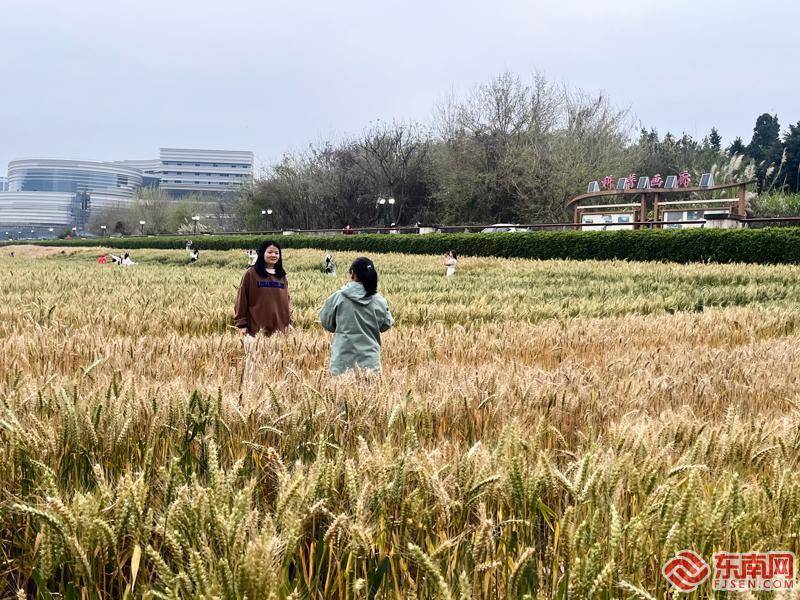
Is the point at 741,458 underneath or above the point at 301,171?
underneath

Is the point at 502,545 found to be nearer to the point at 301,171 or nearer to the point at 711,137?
the point at 301,171

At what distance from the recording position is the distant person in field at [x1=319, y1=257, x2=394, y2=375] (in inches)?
229

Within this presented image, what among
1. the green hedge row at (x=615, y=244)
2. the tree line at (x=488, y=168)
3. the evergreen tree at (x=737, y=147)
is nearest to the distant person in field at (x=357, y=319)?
the green hedge row at (x=615, y=244)

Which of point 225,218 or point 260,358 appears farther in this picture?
point 225,218

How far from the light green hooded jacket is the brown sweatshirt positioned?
1.69m

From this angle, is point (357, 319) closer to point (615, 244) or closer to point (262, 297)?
point (262, 297)

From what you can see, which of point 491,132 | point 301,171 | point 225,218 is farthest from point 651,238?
point 225,218

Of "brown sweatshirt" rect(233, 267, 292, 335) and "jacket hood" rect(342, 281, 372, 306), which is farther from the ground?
"jacket hood" rect(342, 281, 372, 306)

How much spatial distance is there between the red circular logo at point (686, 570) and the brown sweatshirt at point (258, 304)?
604 centimetres

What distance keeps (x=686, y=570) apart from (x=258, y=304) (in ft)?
20.3

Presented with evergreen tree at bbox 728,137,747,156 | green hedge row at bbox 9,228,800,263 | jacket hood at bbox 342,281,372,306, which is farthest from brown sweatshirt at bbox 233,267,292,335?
evergreen tree at bbox 728,137,747,156

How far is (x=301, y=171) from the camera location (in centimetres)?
7756

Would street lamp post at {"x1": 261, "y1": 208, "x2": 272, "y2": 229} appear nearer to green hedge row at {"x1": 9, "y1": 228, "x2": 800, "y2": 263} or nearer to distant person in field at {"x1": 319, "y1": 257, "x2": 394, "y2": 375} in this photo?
green hedge row at {"x1": 9, "y1": 228, "x2": 800, "y2": 263}

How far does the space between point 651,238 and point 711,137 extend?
87283 mm
